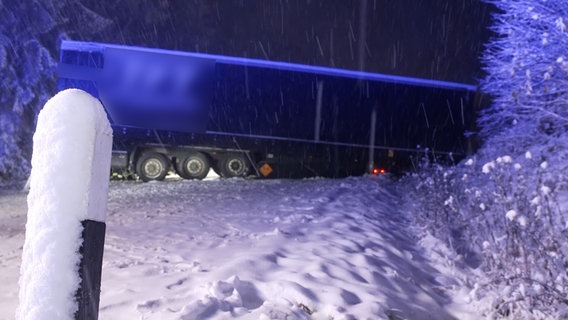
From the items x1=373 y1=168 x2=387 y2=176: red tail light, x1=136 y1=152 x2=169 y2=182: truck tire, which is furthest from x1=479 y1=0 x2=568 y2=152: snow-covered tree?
x1=136 y1=152 x2=169 y2=182: truck tire

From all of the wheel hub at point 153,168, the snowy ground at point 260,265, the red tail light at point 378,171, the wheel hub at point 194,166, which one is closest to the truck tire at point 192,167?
the wheel hub at point 194,166

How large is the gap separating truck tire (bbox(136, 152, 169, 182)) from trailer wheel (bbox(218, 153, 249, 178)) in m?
1.82

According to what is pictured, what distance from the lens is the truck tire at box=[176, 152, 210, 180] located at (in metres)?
17.9

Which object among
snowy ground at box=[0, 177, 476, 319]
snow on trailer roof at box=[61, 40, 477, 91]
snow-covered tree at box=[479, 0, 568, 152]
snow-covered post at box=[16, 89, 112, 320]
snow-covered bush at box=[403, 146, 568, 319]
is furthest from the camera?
snow on trailer roof at box=[61, 40, 477, 91]

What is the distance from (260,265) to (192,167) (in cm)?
1342

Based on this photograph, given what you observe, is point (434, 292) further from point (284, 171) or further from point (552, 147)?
point (284, 171)

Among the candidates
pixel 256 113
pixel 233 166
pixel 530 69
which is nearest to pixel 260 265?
pixel 530 69

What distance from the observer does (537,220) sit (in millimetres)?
4848

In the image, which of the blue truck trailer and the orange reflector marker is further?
the orange reflector marker

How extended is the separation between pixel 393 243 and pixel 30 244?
5.81 metres

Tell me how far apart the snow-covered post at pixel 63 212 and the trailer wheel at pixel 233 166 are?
16462mm

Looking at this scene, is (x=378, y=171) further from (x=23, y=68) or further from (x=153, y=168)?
(x=23, y=68)

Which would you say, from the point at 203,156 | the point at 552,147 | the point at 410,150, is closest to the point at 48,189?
the point at 552,147

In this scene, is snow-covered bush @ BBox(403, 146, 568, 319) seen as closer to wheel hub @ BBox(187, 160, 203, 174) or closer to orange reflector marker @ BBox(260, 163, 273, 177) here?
orange reflector marker @ BBox(260, 163, 273, 177)
